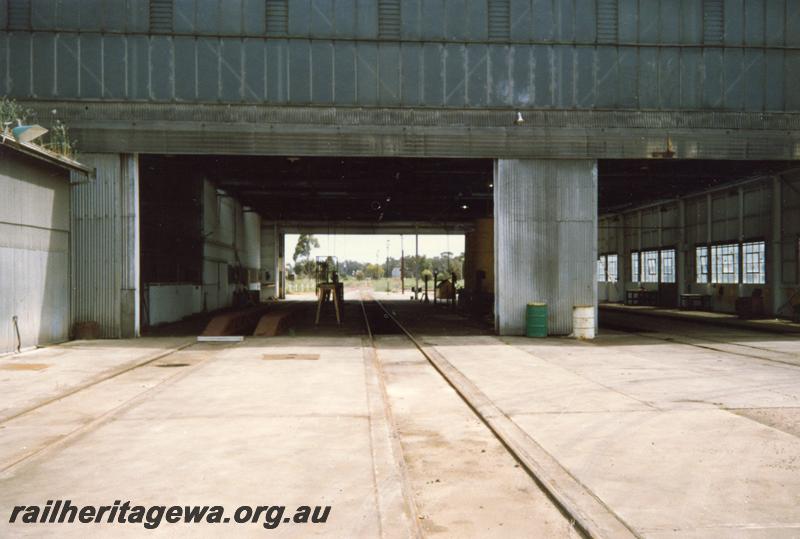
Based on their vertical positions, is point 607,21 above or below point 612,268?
above

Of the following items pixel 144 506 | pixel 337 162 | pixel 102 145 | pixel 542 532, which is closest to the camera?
pixel 542 532

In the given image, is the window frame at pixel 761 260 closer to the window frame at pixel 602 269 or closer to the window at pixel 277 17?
the window frame at pixel 602 269

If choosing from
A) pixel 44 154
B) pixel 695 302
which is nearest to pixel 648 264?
pixel 695 302

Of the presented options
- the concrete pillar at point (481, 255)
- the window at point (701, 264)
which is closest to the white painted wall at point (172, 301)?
the concrete pillar at point (481, 255)

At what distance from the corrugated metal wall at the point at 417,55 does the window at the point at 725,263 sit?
38.9ft

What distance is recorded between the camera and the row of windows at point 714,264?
30.4 metres

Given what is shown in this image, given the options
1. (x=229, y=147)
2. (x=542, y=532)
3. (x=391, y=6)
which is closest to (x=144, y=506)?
(x=542, y=532)

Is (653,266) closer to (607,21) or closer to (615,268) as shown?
(615,268)

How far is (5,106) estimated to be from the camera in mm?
18938

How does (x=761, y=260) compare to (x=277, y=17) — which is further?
(x=761, y=260)

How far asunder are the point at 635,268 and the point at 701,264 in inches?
343

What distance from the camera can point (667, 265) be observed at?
1570 inches

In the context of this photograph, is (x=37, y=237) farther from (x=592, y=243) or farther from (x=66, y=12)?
(x=592, y=243)

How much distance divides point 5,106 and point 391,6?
12.7 m
